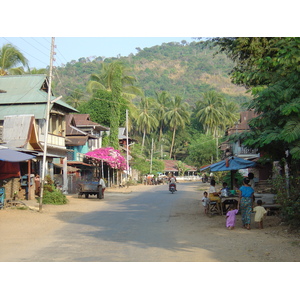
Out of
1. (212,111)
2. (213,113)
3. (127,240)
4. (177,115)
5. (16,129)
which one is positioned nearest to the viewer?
(127,240)

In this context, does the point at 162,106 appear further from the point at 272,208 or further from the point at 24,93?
the point at 272,208

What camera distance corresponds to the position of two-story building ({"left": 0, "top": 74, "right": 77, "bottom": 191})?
2739cm

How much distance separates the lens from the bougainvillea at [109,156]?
152 ft

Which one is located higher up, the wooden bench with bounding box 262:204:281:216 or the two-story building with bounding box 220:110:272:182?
the two-story building with bounding box 220:110:272:182

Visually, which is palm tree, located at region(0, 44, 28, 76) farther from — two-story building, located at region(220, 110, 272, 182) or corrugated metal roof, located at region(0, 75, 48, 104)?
two-story building, located at region(220, 110, 272, 182)

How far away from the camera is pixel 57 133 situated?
35.6 meters

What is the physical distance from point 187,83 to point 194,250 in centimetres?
16970

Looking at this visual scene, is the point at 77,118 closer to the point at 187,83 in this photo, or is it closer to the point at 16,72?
the point at 16,72

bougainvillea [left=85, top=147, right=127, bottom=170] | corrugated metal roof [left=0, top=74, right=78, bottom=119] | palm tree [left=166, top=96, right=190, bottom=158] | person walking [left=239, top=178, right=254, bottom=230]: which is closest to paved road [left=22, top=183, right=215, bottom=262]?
person walking [left=239, top=178, right=254, bottom=230]

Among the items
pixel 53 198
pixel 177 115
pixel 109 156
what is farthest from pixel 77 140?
pixel 177 115

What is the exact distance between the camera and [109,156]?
47.4 metres

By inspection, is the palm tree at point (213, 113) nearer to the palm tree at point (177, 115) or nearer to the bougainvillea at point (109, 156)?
the palm tree at point (177, 115)

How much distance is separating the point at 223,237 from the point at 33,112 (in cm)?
2253

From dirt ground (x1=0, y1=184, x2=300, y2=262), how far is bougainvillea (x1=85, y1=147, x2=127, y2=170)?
26486mm
